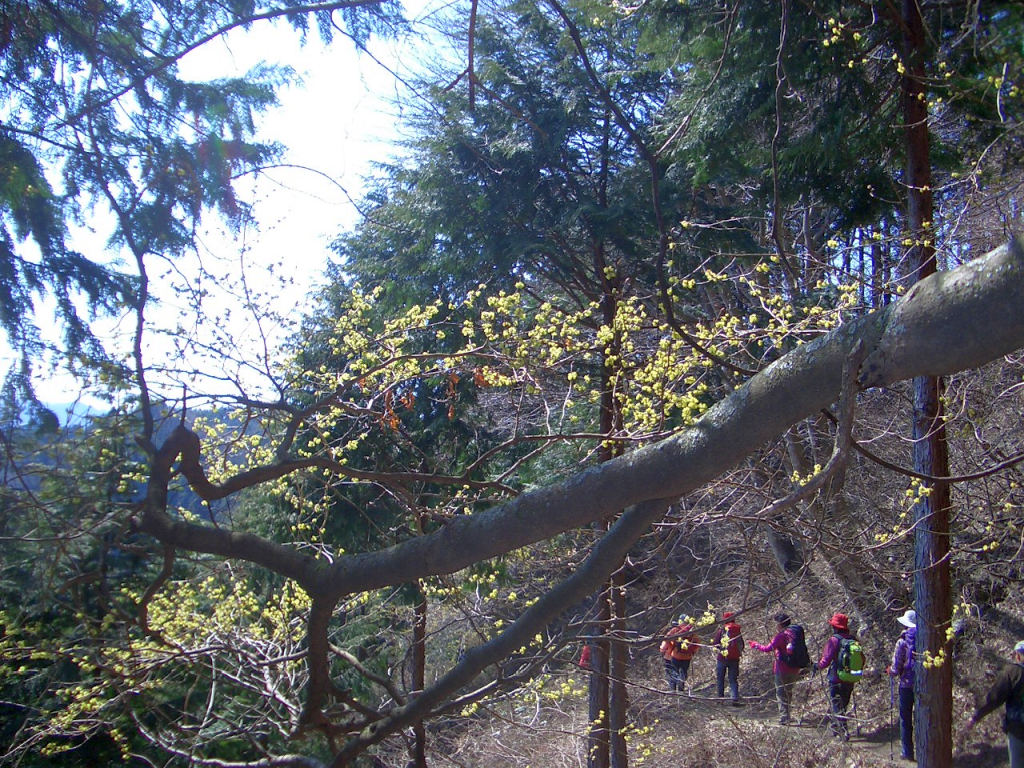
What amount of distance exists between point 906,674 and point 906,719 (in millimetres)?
696

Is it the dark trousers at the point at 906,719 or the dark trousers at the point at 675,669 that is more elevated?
the dark trousers at the point at 675,669

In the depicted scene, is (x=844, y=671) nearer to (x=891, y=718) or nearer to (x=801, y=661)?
(x=801, y=661)

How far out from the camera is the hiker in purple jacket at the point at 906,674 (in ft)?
26.1

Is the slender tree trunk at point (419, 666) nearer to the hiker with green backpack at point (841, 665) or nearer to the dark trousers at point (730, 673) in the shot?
the dark trousers at point (730, 673)

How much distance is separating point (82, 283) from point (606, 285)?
249 inches

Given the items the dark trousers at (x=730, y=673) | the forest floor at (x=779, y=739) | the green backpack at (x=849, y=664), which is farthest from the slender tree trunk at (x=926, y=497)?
the dark trousers at (x=730, y=673)

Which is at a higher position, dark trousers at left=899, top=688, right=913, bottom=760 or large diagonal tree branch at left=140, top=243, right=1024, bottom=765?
large diagonal tree branch at left=140, top=243, right=1024, bottom=765

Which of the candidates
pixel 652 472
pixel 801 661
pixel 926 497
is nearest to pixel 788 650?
pixel 801 661

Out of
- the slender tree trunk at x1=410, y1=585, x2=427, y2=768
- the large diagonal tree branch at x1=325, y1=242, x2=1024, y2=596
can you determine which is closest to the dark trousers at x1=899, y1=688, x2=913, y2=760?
the slender tree trunk at x1=410, y1=585, x2=427, y2=768

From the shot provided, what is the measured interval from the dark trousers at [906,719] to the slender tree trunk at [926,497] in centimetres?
238

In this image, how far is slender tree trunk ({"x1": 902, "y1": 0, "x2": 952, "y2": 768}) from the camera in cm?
618

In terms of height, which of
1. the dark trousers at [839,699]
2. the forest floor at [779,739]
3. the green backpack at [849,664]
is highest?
the green backpack at [849,664]

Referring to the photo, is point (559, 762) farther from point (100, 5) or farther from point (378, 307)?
point (100, 5)

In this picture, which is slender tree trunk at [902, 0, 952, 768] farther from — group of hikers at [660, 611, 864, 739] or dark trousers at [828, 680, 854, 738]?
dark trousers at [828, 680, 854, 738]
